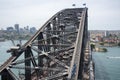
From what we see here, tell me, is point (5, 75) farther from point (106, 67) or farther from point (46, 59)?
point (106, 67)

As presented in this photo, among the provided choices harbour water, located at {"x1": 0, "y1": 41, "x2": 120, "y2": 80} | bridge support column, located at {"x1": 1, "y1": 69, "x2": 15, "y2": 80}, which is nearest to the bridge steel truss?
bridge support column, located at {"x1": 1, "y1": 69, "x2": 15, "y2": 80}

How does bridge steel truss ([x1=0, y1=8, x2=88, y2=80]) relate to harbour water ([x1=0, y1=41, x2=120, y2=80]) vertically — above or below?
above

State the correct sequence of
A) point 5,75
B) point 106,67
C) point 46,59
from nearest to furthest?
point 5,75, point 46,59, point 106,67

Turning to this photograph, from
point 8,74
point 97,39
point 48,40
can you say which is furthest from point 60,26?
point 97,39

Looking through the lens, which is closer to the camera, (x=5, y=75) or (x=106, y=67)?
(x=5, y=75)

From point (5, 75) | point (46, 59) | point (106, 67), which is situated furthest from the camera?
point (106, 67)

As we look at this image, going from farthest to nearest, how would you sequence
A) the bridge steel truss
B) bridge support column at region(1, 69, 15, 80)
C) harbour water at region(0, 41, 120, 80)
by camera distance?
harbour water at region(0, 41, 120, 80)
bridge support column at region(1, 69, 15, 80)
the bridge steel truss

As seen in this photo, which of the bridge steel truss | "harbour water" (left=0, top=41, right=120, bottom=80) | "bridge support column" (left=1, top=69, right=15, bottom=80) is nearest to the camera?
the bridge steel truss

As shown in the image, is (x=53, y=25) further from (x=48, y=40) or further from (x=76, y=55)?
(x=76, y=55)

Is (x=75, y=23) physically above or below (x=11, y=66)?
above

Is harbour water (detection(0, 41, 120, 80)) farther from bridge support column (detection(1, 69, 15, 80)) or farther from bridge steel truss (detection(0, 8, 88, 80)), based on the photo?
bridge support column (detection(1, 69, 15, 80))

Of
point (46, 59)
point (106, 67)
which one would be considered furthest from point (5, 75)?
point (106, 67)
